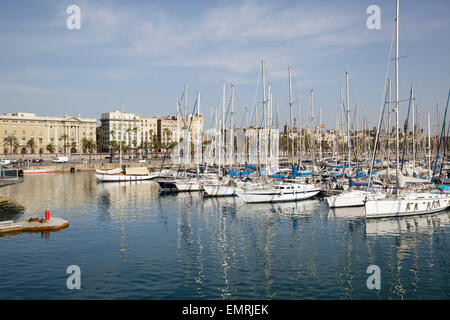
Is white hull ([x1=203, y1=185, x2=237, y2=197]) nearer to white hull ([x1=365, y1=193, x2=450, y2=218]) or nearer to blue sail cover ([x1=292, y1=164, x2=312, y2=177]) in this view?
blue sail cover ([x1=292, y1=164, x2=312, y2=177])

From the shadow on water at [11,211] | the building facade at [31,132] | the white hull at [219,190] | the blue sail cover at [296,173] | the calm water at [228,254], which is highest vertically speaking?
the building facade at [31,132]

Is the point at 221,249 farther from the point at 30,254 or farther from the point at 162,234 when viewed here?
the point at 30,254

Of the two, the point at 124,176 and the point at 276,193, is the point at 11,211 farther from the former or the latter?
the point at 124,176

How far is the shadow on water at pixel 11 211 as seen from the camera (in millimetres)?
42469

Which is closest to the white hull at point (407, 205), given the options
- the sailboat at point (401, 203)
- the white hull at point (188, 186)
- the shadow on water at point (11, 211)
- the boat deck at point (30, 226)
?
the sailboat at point (401, 203)

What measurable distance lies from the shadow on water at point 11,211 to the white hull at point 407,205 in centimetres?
3866

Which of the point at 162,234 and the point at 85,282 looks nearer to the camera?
the point at 85,282

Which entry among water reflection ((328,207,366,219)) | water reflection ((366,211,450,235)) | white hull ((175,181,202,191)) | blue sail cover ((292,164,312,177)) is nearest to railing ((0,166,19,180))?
white hull ((175,181,202,191))

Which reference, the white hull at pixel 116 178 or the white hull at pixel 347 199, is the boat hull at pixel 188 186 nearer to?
the white hull at pixel 116 178

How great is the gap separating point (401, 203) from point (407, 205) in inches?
33.2

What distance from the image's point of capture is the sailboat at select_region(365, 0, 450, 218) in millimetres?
40094
